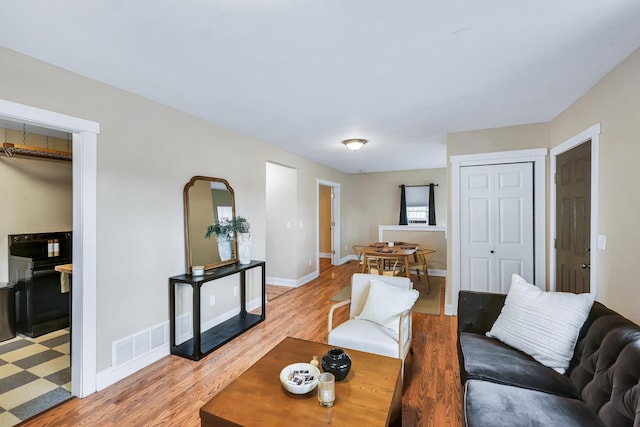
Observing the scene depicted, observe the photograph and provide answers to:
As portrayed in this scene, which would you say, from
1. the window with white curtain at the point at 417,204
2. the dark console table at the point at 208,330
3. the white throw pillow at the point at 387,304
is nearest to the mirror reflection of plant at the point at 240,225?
the dark console table at the point at 208,330

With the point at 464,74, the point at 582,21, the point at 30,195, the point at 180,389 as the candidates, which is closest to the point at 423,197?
the point at 464,74

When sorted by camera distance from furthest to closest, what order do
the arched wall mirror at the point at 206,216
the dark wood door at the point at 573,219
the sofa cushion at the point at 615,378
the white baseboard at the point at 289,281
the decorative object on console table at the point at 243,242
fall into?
the white baseboard at the point at 289,281
the decorative object on console table at the point at 243,242
the arched wall mirror at the point at 206,216
the dark wood door at the point at 573,219
the sofa cushion at the point at 615,378

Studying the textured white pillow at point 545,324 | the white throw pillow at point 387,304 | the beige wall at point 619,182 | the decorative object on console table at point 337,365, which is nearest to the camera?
the decorative object on console table at point 337,365

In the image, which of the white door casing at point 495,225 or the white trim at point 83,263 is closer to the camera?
the white trim at point 83,263

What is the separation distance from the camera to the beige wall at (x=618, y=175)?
1954 millimetres

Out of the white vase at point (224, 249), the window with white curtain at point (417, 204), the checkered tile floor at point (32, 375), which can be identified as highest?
the window with white curtain at point (417, 204)

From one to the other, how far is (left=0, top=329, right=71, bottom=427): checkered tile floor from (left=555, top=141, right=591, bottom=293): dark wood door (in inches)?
174

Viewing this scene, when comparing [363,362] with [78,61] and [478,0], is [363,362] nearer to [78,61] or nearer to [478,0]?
[478,0]

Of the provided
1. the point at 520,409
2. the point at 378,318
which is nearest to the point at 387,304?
the point at 378,318

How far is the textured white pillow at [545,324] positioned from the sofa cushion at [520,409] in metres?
0.35

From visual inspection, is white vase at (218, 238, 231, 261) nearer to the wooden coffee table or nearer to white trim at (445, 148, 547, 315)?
the wooden coffee table

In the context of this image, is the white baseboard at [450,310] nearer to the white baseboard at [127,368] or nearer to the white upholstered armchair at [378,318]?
the white upholstered armchair at [378,318]

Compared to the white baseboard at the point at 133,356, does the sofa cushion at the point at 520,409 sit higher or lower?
higher

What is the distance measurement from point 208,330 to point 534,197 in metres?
4.10
